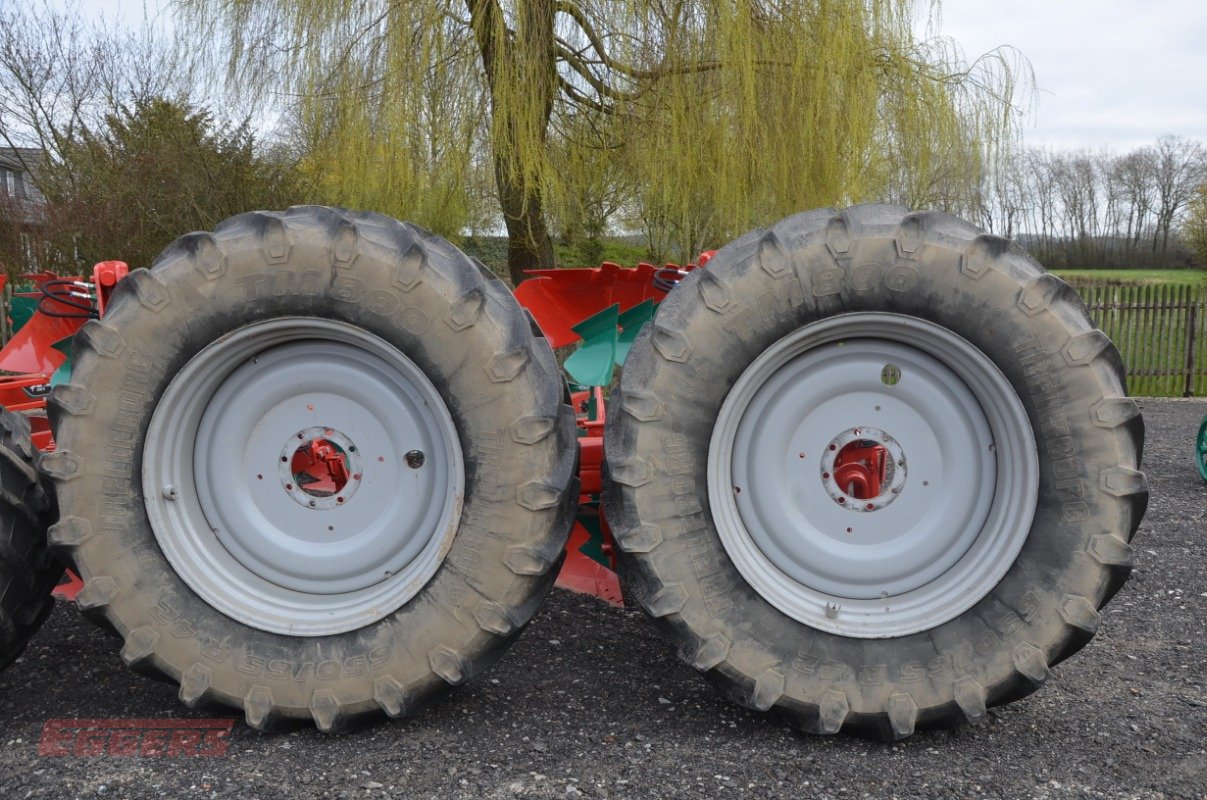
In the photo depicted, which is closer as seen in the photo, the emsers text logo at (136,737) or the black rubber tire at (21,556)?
the emsers text logo at (136,737)

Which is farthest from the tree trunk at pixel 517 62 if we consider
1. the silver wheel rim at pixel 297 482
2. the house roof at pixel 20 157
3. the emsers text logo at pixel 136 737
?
the house roof at pixel 20 157

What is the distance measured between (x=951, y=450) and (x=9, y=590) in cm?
226

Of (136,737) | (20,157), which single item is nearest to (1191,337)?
(136,737)

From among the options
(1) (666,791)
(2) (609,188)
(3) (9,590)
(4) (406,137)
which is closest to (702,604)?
(1) (666,791)

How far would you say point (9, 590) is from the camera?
2.36 m

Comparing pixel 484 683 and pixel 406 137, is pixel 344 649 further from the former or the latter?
pixel 406 137

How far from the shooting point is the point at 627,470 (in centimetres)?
214

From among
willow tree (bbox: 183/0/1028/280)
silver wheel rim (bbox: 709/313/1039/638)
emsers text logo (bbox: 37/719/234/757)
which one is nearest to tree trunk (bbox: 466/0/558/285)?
willow tree (bbox: 183/0/1028/280)

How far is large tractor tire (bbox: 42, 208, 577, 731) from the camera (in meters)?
2.18

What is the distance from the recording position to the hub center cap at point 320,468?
235 cm

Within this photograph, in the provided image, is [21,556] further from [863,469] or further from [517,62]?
[517,62]

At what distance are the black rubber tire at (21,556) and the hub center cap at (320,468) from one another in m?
0.66

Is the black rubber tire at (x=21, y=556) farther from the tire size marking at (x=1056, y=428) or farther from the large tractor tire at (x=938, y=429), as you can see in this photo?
the tire size marking at (x=1056, y=428)

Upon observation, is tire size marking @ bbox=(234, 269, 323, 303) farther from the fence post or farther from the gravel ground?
the fence post
